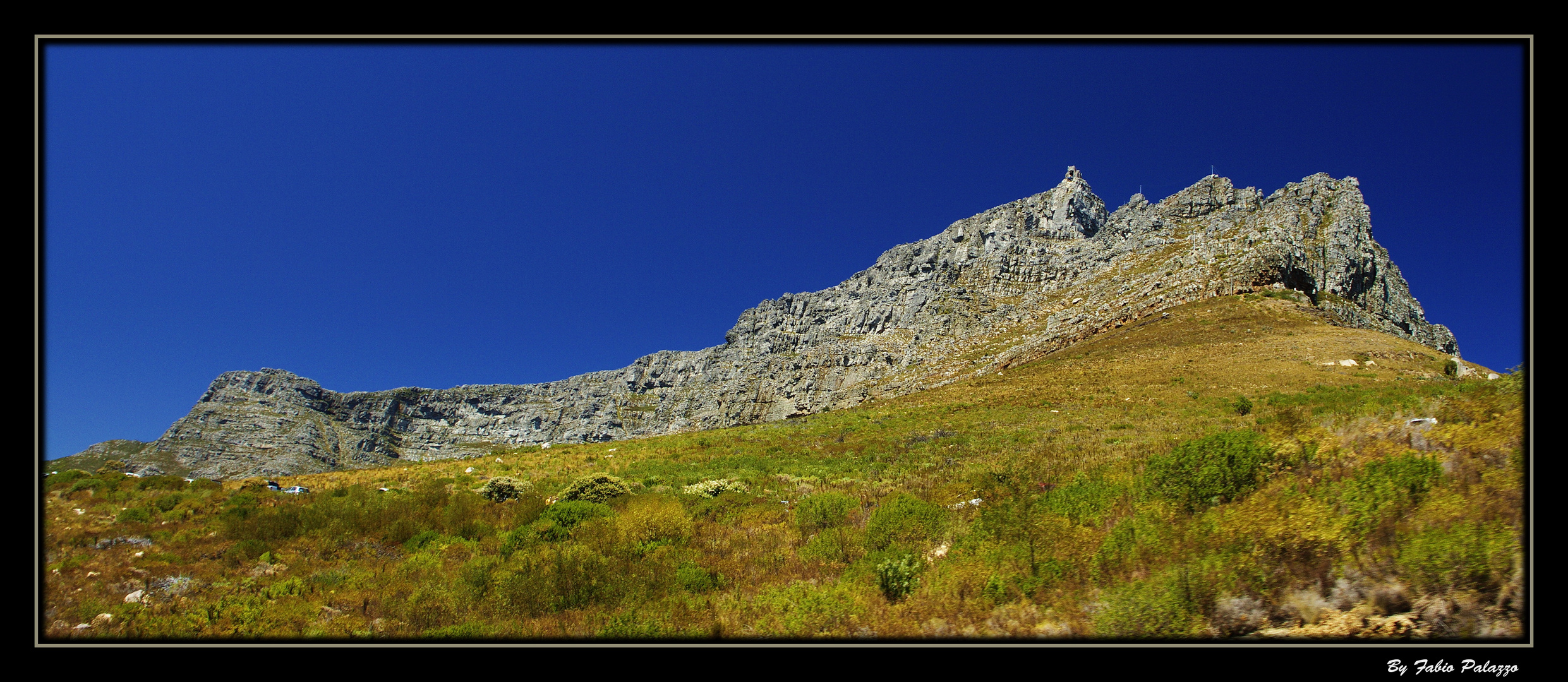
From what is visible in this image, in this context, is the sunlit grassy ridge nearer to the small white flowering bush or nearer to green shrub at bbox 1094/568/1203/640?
green shrub at bbox 1094/568/1203/640

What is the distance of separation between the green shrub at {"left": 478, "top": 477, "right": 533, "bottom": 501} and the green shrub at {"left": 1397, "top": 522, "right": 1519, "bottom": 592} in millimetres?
16817

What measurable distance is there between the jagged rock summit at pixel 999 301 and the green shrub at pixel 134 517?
35238mm

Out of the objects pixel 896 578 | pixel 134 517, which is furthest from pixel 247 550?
pixel 896 578

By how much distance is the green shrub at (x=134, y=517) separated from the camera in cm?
1165

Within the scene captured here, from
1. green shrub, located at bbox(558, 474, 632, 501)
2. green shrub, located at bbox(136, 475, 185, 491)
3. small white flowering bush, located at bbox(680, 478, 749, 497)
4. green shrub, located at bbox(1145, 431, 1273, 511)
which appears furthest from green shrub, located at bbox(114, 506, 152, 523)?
green shrub, located at bbox(1145, 431, 1273, 511)

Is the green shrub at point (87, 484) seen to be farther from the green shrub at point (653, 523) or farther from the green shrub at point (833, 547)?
the green shrub at point (833, 547)

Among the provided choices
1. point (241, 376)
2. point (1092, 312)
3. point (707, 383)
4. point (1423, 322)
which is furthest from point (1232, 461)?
point (241, 376)

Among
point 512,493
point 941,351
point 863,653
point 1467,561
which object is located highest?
point 941,351

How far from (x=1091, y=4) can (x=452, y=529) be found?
14241 mm

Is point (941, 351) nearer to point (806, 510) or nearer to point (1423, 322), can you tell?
point (806, 510)

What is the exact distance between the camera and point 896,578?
21.5ft

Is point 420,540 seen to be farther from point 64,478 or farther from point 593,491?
point 64,478

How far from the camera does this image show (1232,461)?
763 cm

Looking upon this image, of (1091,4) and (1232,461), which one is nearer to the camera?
(1091,4)
